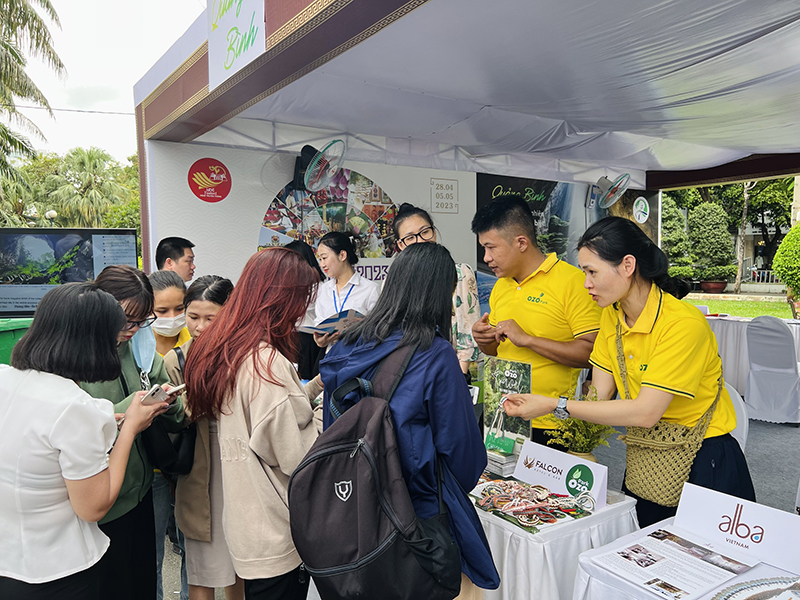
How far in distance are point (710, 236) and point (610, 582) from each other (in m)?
22.1

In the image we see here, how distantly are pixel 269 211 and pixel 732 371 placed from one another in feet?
18.1

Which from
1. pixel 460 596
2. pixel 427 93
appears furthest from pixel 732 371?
pixel 460 596

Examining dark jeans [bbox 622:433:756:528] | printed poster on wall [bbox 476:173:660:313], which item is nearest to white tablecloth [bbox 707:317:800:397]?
printed poster on wall [bbox 476:173:660:313]

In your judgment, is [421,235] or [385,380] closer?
[385,380]

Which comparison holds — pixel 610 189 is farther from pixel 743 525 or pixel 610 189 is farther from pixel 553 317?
pixel 743 525

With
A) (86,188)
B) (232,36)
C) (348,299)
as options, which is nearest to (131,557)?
(348,299)

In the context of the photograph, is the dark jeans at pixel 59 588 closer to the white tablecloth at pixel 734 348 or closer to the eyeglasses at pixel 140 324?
the eyeglasses at pixel 140 324

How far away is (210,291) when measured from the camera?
7.39ft

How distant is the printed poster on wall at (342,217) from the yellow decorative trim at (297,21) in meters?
2.58

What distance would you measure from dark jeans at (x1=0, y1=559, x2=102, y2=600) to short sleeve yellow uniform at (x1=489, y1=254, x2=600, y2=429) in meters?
1.53

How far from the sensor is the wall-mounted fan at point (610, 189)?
25.2ft

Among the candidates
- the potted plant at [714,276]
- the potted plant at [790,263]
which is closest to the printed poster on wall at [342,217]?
the potted plant at [790,263]

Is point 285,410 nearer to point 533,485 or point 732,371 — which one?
point 533,485

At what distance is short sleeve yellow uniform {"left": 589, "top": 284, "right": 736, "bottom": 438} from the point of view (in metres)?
1.53
